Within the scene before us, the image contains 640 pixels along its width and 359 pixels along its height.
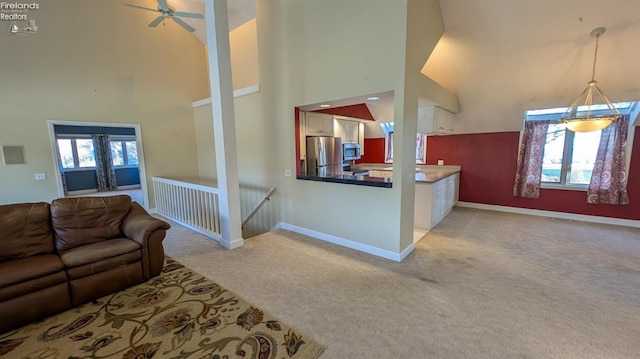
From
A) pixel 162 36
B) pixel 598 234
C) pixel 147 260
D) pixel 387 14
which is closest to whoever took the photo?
pixel 147 260

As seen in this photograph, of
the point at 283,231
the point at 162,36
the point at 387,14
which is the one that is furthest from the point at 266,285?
the point at 162,36

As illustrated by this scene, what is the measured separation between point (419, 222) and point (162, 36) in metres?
6.77

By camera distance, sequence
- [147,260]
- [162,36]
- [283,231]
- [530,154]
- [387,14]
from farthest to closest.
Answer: [162,36] → [530,154] → [283,231] → [387,14] → [147,260]

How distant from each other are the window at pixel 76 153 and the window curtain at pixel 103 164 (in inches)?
6.6

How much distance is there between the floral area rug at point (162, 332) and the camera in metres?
1.87

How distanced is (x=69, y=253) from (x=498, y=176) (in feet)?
23.3

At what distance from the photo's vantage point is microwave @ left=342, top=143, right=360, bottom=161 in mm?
5805

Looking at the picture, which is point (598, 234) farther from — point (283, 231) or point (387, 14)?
point (283, 231)

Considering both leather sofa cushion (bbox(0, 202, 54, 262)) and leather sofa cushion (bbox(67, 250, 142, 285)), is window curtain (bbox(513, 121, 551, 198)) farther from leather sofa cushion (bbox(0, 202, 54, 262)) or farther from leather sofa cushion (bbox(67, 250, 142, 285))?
leather sofa cushion (bbox(0, 202, 54, 262))

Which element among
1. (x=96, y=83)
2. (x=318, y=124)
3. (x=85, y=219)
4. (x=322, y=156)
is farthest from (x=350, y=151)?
(x=96, y=83)

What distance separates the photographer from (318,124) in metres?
4.77

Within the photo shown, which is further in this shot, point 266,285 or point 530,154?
point 530,154

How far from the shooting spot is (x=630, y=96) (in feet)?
13.0

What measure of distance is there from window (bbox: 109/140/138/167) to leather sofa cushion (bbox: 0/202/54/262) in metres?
8.56
